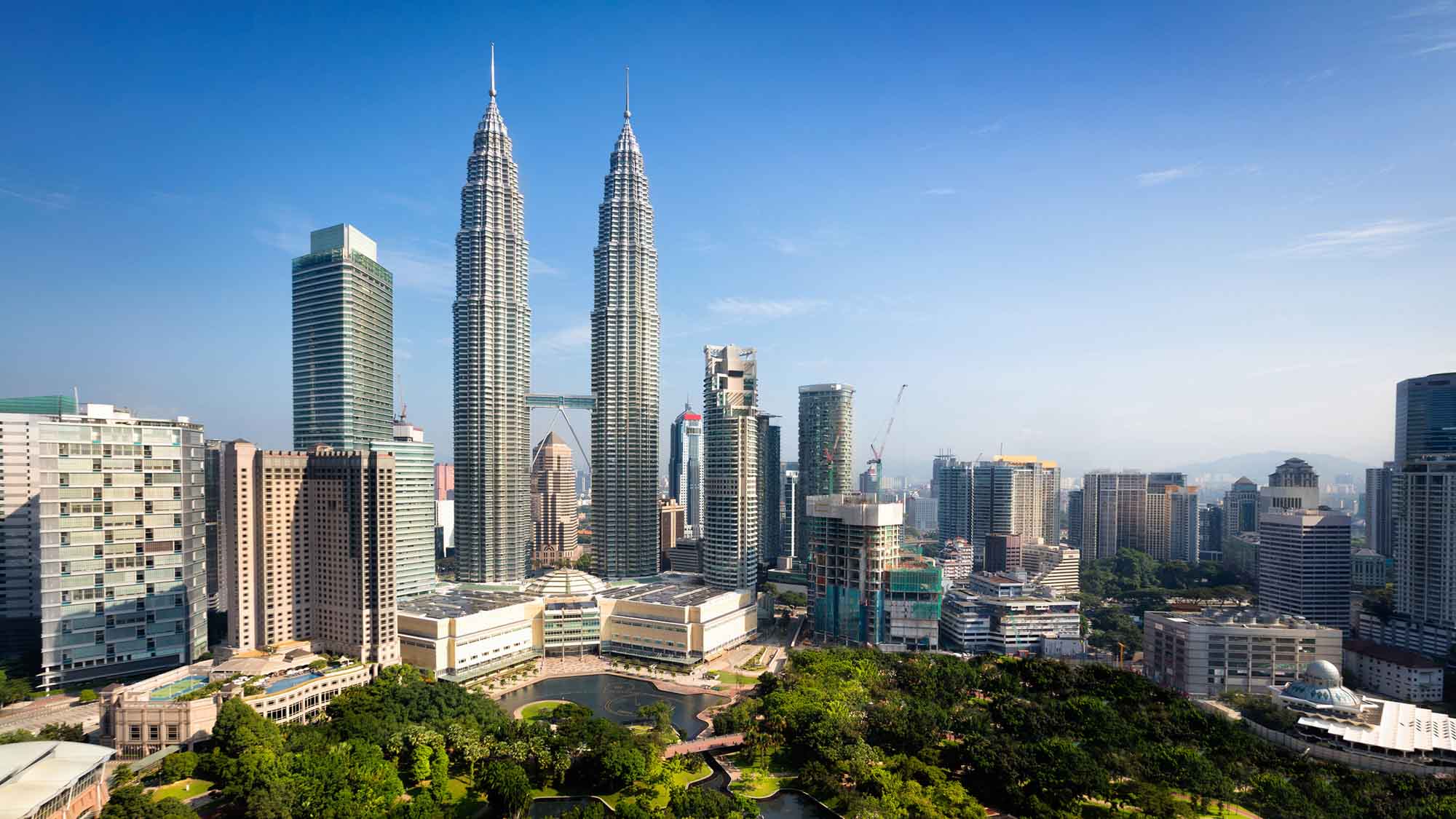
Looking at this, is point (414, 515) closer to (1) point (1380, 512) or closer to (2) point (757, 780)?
(2) point (757, 780)

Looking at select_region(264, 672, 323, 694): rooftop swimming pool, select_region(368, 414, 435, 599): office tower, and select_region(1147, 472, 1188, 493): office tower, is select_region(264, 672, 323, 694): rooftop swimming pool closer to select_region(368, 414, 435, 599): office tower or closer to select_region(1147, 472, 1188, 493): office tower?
select_region(368, 414, 435, 599): office tower

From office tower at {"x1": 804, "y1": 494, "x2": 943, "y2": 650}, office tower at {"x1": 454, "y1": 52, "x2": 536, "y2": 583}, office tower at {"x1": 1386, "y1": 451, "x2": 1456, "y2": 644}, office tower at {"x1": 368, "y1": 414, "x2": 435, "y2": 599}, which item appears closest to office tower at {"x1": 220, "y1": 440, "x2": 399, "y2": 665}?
office tower at {"x1": 368, "y1": 414, "x2": 435, "y2": 599}

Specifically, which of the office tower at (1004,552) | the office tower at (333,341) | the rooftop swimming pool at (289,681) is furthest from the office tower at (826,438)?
the rooftop swimming pool at (289,681)

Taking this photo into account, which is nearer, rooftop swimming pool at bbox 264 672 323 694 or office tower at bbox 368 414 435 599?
rooftop swimming pool at bbox 264 672 323 694

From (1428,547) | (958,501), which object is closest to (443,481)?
(958,501)

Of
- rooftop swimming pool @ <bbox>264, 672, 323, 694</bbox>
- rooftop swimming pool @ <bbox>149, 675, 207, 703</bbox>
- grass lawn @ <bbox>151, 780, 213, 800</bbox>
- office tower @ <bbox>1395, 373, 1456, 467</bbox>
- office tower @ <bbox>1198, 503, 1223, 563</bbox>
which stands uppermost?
office tower @ <bbox>1395, 373, 1456, 467</bbox>

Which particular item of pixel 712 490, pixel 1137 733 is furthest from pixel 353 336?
pixel 1137 733
